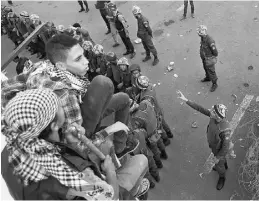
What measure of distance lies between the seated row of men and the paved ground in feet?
10.9

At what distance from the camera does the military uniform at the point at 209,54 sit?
7691 mm

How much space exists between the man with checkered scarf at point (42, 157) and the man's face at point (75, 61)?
0.64m

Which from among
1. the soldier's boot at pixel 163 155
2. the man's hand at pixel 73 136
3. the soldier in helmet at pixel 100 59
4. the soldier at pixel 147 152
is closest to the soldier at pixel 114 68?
the soldier in helmet at pixel 100 59

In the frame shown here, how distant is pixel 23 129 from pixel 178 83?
7274 mm

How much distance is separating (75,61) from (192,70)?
22.3 feet

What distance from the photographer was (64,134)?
98.4 inches

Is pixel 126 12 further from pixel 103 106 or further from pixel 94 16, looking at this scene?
pixel 103 106

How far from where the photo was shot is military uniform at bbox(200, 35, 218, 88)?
25.2 feet

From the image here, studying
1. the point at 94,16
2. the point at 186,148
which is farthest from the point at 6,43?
the point at 186,148

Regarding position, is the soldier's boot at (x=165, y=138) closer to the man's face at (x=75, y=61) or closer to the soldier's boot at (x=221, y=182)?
the soldier's boot at (x=221, y=182)

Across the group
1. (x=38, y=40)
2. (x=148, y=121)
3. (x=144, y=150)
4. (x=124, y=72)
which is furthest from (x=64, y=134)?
(x=38, y=40)

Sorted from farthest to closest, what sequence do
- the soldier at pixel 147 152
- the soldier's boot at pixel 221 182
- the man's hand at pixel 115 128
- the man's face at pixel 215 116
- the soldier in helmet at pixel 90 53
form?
the soldier in helmet at pixel 90 53
the soldier's boot at pixel 221 182
the man's face at pixel 215 116
the soldier at pixel 147 152
the man's hand at pixel 115 128

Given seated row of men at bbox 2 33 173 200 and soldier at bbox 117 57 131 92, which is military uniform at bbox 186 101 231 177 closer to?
seated row of men at bbox 2 33 173 200

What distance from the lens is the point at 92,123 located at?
2.82 m
